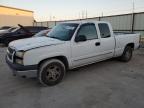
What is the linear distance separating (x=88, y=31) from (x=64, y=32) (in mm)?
793

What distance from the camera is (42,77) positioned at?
457 centimetres

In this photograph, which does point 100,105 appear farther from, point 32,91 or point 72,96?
point 32,91

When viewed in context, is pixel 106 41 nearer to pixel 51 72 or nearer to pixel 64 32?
pixel 64 32

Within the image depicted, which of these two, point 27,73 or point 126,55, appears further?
point 126,55

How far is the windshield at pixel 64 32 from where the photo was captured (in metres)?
5.12

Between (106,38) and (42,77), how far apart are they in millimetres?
2774

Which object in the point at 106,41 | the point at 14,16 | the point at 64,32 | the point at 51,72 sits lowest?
the point at 51,72

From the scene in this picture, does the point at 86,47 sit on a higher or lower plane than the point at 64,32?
lower

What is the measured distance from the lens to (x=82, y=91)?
Answer: 4.39 meters

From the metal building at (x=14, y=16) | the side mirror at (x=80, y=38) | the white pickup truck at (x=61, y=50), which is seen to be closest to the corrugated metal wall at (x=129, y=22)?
the white pickup truck at (x=61, y=50)

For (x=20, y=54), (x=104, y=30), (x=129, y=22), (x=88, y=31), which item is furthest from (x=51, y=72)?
(x=129, y=22)

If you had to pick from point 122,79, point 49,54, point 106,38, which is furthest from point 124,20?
point 49,54

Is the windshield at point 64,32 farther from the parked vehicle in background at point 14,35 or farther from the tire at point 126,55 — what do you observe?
the parked vehicle in background at point 14,35

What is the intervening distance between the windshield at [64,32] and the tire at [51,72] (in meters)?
0.81
